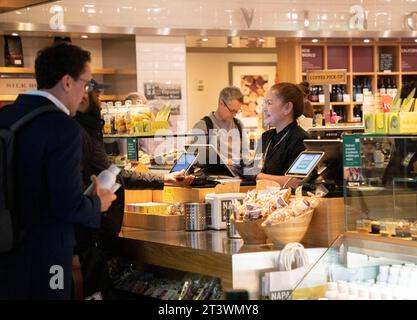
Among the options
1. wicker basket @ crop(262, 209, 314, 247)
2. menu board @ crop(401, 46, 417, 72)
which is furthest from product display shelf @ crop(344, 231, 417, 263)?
menu board @ crop(401, 46, 417, 72)

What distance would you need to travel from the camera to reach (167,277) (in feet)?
17.0

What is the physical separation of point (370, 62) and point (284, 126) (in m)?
8.32

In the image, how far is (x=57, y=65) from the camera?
3.56 meters

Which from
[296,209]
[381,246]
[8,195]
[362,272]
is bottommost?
[362,272]

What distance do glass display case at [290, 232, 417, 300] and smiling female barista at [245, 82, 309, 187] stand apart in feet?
4.25

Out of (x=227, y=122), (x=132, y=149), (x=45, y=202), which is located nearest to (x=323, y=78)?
(x=227, y=122)

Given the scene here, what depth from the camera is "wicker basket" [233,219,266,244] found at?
14.3 ft

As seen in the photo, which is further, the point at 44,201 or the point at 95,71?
the point at 95,71

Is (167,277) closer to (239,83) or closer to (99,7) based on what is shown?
(99,7)

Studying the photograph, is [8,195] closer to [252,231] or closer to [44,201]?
[44,201]

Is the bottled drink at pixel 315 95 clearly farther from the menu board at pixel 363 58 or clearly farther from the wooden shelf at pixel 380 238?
the wooden shelf at pixel 380 238

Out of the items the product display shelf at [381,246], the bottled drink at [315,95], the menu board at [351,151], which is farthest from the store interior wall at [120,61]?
the product display shelf at [381,246]

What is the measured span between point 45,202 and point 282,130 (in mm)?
2400
